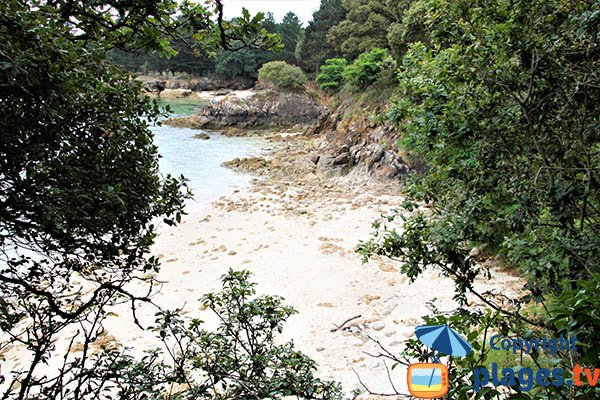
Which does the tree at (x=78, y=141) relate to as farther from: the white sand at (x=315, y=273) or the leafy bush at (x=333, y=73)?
the leafy bush at (x=333, y=73)

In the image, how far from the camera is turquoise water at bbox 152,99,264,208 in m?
16.0

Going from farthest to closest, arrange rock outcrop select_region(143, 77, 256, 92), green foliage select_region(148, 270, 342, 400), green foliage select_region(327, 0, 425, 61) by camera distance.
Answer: rock outcrop select_region(143, 77, 256, 92)
green foliage select_region(327, 0, 425, 61)
green foliage select_region(148, 270, 342, 400)

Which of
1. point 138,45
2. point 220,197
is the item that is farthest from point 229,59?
point 138,45

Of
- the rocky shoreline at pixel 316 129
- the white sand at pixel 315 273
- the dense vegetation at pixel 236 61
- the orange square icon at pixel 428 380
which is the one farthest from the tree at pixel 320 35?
the orange square icon at pixel 428 380

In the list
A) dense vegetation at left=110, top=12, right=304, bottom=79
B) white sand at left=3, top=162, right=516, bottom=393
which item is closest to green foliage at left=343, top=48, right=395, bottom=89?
white sand at left=3, top=162, right=516, bottom=393

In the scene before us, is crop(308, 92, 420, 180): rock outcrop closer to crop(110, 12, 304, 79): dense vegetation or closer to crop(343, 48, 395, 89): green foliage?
crop(343, 48, 395, 89): green foliage

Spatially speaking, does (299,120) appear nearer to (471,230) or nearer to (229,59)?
(229,59)

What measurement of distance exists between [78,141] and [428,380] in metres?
2.10

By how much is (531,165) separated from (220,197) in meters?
13.2

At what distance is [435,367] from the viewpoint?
1815 millimetres

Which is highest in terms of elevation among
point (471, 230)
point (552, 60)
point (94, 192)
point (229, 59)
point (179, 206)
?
point (229, 59)

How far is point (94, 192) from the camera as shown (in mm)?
1719

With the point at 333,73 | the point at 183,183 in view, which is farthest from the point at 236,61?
the point at 183,183

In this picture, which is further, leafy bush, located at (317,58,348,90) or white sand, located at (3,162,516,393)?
leafy bush, located at (317,58,348,90)
